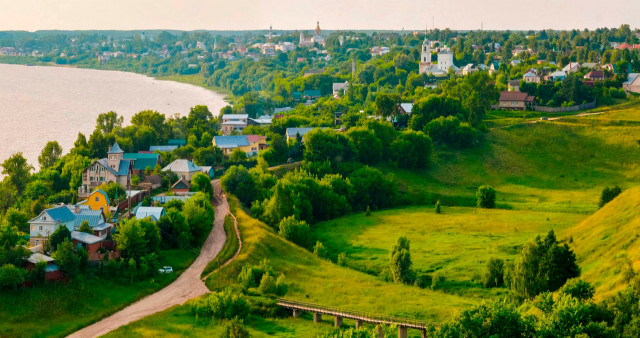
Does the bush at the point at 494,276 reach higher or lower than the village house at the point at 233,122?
lower

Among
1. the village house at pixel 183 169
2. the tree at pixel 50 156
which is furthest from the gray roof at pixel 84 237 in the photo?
the tree at pixel 50 156

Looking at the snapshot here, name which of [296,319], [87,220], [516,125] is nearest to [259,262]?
[296,319]

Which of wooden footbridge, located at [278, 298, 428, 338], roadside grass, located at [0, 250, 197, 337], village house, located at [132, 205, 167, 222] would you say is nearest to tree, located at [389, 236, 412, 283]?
wooden footbridge, located at [278, 298, 428, 338]

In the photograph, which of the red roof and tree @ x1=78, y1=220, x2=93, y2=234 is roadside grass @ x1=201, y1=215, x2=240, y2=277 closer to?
tree @ x1=78, y1=220, x2=93, y2=234

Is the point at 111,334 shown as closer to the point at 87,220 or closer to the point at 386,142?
the point at 87,220

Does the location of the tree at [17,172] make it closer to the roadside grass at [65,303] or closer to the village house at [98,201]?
the village house at [98,201]

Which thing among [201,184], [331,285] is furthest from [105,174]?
[331,285]
